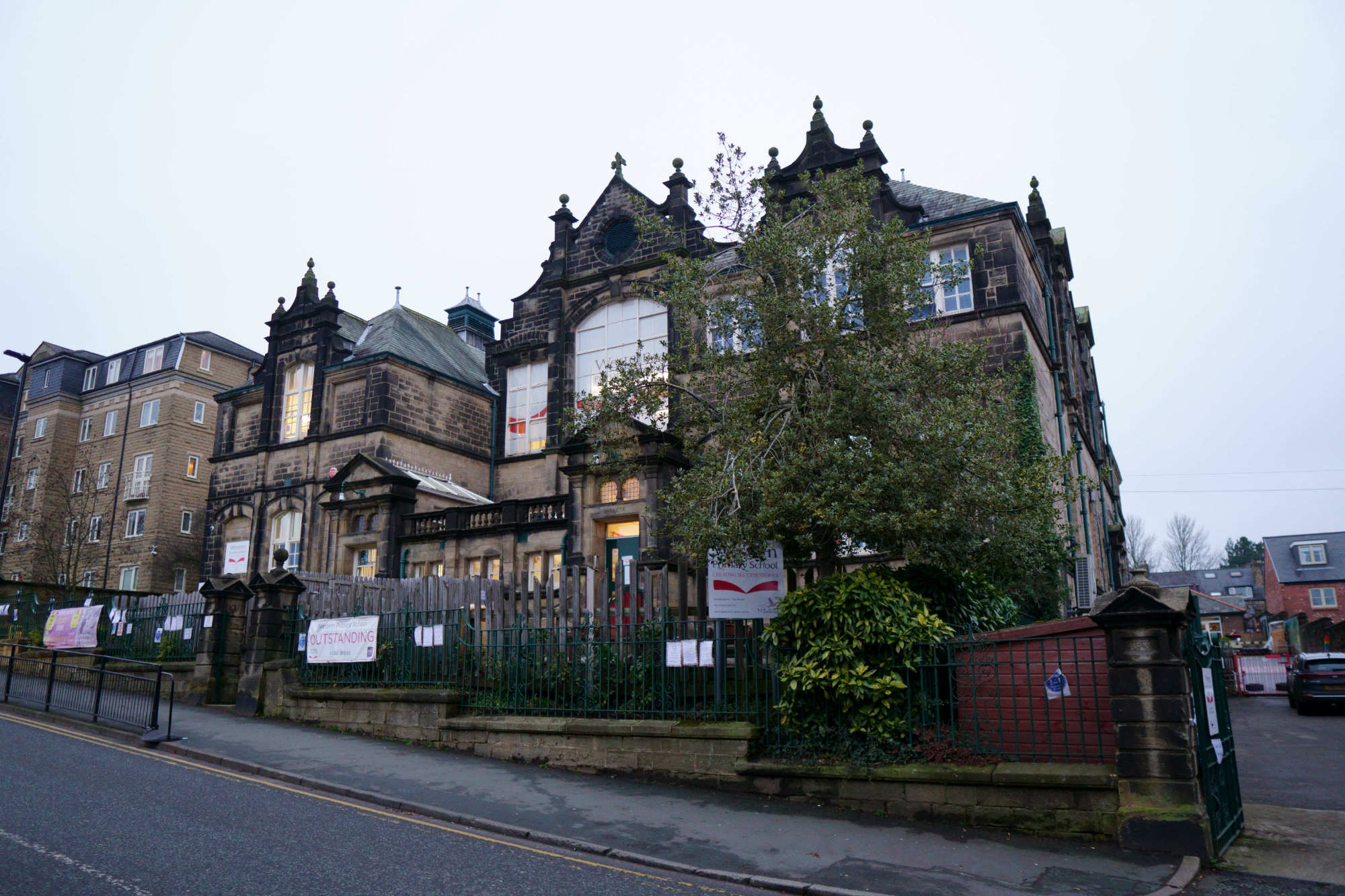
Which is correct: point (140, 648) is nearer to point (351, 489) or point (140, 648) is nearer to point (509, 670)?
point (351, 489)

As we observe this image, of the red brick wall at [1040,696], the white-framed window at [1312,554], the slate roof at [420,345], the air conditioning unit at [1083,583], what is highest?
the slate roof at [420,345]

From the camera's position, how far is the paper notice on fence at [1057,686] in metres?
9.42

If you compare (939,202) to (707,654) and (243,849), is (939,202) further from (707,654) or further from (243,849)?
(243,849)

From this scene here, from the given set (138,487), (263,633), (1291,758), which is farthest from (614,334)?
(138,487)

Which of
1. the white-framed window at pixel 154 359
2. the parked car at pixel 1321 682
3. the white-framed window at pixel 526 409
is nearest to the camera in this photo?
the parked car at pixel 1321 682

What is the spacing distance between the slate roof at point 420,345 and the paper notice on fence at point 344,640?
15.8 m

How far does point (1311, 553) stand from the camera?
190 feet

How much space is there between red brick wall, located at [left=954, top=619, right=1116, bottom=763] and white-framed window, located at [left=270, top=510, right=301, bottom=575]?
25.7 metres

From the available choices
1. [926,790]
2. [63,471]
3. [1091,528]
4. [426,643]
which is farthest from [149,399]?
[926,790]

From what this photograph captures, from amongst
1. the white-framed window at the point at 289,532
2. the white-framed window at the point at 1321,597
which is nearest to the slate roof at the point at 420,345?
the white-framed window at the point at 289,532

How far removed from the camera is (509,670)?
44.7 feet

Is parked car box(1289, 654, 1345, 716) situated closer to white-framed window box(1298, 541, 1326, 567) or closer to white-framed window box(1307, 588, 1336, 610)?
white-framed window box(1307, 588, 1336, 610)

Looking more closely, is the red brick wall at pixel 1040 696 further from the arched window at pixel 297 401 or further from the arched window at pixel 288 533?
the arched window at pixel 297 401

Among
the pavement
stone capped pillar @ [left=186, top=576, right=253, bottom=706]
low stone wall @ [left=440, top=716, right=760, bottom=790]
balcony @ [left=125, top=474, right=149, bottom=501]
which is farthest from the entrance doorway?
balcony @ [left=125, top=474, right=149, bottom=501]
